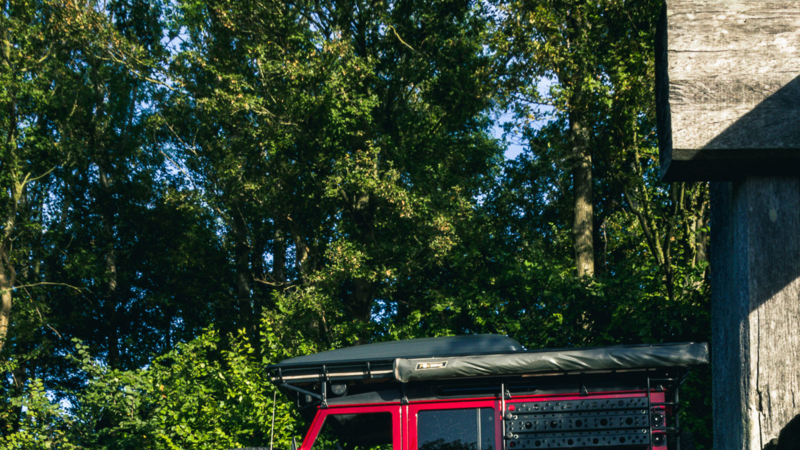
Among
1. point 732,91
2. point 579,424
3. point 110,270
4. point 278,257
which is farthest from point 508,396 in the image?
point 110,270

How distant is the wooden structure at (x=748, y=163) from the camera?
173 cm

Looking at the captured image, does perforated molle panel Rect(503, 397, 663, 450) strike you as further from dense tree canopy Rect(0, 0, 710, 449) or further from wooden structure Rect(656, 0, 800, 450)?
dense tree canopy Rect(0, 0, 710, 449)

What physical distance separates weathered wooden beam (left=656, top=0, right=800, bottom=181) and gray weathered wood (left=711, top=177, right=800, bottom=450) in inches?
3.7

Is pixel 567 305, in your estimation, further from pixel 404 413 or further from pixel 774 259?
pixel 774 259

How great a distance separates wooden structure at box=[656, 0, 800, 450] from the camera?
1728 millimetres

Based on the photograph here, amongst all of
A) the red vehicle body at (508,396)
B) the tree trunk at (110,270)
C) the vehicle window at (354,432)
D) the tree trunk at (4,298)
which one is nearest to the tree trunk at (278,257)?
the tree trunk at (110,270)

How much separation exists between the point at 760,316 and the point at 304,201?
1834 cm

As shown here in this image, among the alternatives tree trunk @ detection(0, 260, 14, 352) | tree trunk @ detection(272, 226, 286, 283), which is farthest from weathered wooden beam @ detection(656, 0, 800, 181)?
tree trunk @ detection(0, 260, 14, 352)

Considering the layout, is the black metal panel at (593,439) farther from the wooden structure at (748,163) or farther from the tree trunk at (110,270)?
the tree trunk at (110,270)

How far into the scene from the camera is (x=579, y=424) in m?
5.03

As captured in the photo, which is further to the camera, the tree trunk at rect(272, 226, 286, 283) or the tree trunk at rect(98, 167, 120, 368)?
the tree trunk at rect(98, 167, 120, 368)

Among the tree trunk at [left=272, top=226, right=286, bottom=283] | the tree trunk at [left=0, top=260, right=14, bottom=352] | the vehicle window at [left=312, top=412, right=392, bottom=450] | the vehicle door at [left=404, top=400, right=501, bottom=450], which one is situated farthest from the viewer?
the tree trunk at [left=272, top=226, right=286, bottom=283]

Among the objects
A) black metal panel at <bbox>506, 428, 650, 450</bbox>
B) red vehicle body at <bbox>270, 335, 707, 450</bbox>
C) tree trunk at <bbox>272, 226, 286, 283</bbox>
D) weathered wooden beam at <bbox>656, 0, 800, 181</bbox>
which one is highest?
tree trunk at <bbox>272, 226, 286, 283</bbox>

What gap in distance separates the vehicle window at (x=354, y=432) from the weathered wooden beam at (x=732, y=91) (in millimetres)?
4120
